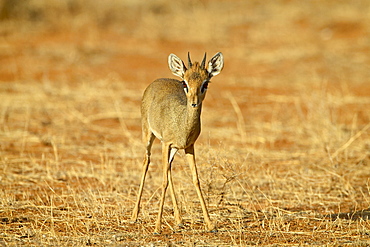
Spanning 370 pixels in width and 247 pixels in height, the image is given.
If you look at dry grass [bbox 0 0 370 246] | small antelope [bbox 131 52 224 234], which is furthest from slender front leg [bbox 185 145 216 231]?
dry grass [bbox 0 0 370 246]

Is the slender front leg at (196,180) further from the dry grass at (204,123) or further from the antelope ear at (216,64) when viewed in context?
the antelope ear at (216,64)

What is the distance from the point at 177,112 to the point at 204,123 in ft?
19.8

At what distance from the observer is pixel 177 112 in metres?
6.41

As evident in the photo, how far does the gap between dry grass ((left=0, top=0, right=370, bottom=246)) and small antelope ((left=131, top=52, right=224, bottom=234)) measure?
1.72 feet

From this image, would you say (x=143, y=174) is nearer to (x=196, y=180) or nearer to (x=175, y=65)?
(x=196, y=180)

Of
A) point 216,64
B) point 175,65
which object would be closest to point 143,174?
point 175,65

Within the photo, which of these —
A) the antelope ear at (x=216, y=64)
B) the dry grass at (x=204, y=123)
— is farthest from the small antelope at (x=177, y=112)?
the dry grass at (x=204, y=123)

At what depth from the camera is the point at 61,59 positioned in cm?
1906

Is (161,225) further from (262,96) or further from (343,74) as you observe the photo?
(343,74)

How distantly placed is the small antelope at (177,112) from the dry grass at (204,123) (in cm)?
53

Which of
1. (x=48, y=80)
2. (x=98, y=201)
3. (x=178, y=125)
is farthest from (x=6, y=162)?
(x=48, y=80)

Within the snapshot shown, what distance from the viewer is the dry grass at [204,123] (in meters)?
6.51

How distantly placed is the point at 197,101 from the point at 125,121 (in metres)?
7.11

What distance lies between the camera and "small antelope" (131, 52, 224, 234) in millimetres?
5930
